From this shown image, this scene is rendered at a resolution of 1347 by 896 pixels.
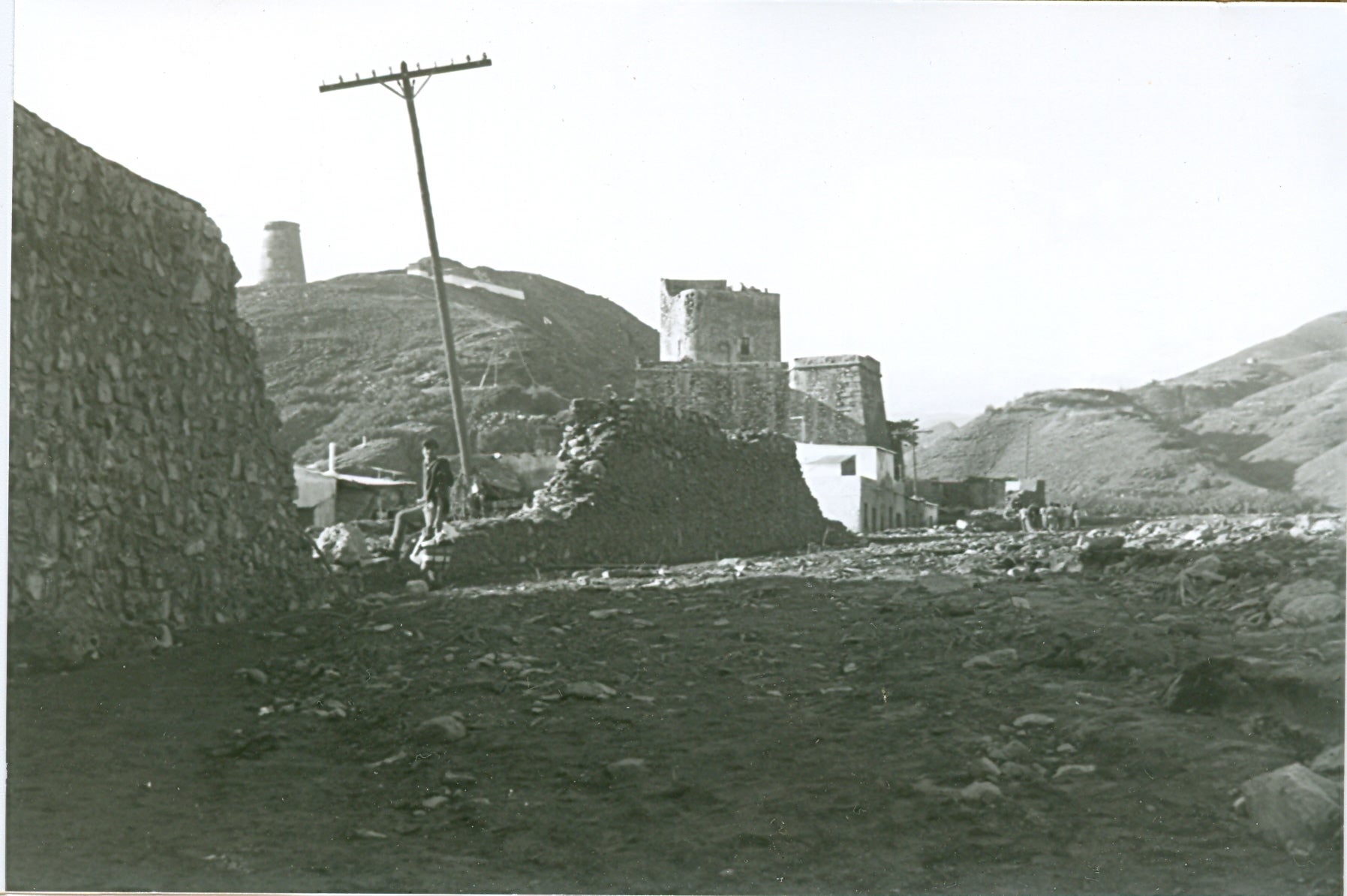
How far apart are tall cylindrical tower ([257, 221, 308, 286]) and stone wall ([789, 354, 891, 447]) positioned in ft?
9.40

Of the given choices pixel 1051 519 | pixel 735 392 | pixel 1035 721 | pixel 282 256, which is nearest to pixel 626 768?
pixel 1035 721

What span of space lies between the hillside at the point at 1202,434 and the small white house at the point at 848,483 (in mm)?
5337

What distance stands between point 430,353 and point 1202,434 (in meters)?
5.75

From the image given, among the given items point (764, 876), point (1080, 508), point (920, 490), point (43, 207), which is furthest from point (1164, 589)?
point (43, 207)

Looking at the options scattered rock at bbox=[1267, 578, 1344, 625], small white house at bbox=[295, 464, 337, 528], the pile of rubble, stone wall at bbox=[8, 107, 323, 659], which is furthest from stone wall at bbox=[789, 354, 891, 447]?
small white house at bbox=[295, 464, 337, 528]

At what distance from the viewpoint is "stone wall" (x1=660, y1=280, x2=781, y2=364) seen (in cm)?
611

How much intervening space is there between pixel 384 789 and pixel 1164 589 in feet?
10.8

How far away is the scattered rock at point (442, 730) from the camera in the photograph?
372cm

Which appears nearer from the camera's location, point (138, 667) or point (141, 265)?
point (138, 667)

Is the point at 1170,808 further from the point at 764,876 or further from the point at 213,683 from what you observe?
the point at 213,683

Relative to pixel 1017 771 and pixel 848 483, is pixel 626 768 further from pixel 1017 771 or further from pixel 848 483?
pixel 848 483

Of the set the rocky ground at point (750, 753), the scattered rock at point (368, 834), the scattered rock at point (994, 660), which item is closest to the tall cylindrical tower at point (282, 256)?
the rocky ground at point (750, 753)

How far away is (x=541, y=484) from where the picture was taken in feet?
27.7

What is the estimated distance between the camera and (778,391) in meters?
11.5
